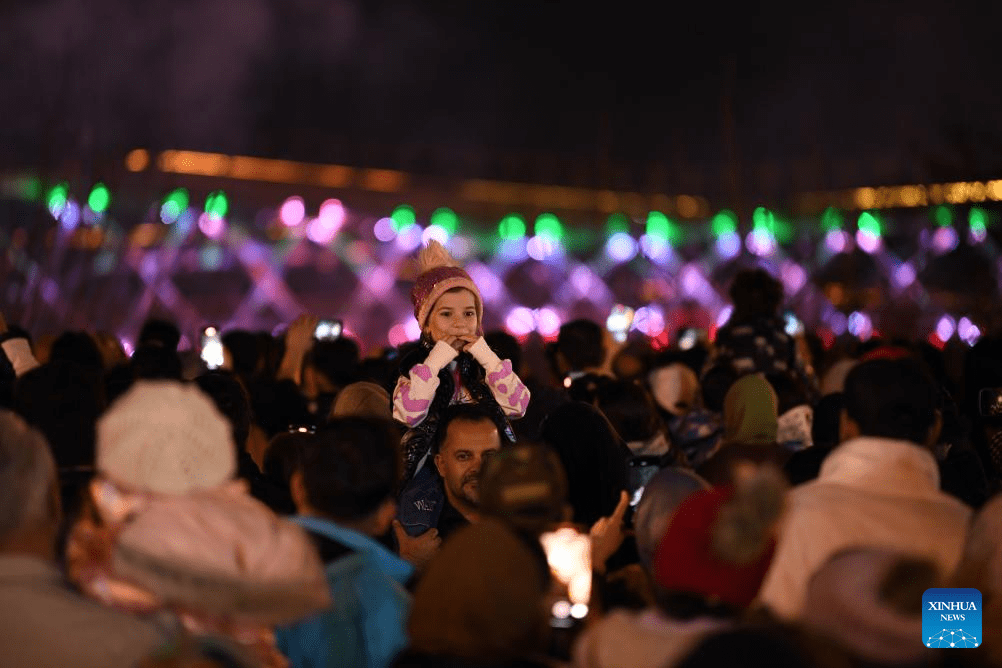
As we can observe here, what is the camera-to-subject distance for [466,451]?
577cm

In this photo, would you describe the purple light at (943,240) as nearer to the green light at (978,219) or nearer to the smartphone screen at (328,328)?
the green light at (978,219)

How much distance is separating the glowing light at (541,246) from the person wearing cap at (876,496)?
2054 inches

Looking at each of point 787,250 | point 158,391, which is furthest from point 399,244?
point 158,391

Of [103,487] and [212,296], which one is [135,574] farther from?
[212,296]

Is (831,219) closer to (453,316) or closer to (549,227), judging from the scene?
(549,227)

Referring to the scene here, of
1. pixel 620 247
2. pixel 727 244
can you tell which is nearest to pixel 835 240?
pixel 727 244

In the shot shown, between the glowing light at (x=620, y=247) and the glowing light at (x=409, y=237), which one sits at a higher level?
the glowing light at (x=620, y=247)

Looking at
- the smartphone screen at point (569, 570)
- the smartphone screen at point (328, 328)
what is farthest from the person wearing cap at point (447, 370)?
the smartphone screen at point (328, 328)

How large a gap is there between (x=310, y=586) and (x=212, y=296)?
46.5 meters

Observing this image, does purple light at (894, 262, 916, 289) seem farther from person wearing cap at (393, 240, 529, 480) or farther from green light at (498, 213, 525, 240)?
person wearing cap at (393, 240, 529, 480)

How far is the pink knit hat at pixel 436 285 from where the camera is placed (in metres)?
6.36

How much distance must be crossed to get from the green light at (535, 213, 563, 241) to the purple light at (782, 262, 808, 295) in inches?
335

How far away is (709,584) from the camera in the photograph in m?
3.54

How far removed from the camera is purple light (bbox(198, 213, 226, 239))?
44.0 metres
